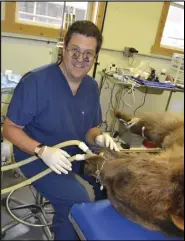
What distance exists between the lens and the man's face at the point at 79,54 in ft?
3.12

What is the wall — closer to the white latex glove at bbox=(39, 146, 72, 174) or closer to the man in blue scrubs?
the man in blue scrubs

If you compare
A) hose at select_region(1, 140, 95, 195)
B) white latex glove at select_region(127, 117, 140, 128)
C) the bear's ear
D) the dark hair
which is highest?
the dark hair

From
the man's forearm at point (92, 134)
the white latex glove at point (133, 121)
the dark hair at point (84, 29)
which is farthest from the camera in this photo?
the man's forearm at point (92, 134)

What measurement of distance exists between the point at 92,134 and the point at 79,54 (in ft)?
1.13

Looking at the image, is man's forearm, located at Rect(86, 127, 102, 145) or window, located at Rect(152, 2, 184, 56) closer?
window, located at Rect(152, 2, 184, 56)

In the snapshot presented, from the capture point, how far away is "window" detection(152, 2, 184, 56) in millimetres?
668

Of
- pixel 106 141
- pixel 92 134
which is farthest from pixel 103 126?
pixel 106 141

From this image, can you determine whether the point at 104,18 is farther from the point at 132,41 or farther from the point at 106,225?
the point at 106,225

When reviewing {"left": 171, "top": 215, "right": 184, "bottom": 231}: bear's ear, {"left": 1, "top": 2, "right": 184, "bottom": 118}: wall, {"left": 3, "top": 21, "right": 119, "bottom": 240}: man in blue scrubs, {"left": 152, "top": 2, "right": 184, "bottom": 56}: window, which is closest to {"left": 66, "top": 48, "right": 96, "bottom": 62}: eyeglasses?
{"left": 3, "top": 21, "right": 119, "bottom": 240}: man in blue scrubs

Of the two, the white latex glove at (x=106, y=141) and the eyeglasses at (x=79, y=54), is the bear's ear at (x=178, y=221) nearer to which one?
the white latex glove at (x=106, y=141)

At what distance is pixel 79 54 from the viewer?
3.19ft

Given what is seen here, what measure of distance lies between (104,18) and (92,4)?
0.09 metres

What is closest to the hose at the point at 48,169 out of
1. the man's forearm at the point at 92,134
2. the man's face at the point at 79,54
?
the man's forearm at the point at 92,134

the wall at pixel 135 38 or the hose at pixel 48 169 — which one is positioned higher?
the wall at pixel 135 38
